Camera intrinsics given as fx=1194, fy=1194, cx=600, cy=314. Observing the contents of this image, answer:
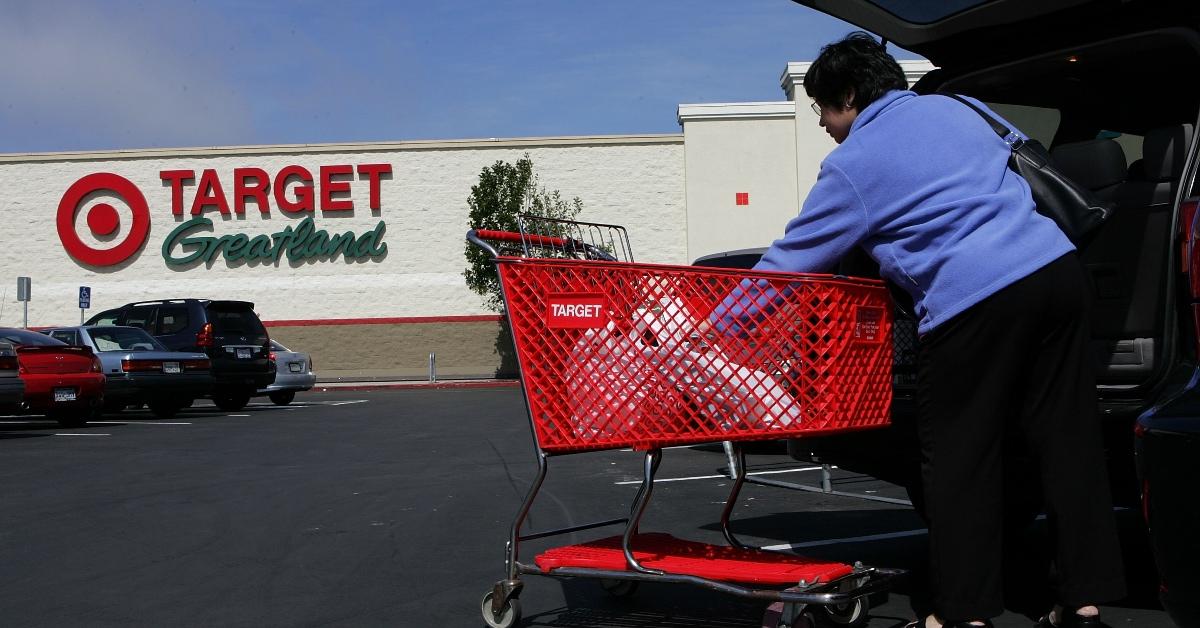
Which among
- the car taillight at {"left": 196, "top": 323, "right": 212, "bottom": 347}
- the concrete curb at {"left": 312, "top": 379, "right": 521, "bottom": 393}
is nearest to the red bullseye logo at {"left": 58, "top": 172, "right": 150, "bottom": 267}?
the concrete curb at {"left": 312, "top": 379, "right": 521, "bottom": 393}

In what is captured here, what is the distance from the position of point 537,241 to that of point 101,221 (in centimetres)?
3626

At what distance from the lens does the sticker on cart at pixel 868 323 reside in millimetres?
3986

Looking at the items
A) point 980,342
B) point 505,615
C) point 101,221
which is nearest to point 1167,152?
point 980,342

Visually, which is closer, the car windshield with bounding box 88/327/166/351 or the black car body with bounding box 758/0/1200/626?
the black car body with bounding box 758/0/1200/626

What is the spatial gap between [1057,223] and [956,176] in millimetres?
405

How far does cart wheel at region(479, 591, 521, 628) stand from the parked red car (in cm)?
1271

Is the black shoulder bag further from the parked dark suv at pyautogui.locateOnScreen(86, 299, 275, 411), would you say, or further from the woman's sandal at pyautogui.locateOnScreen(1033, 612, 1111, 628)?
the parked dark suv at pyautogui.locateOnScreen(86, 299, 275, 411)

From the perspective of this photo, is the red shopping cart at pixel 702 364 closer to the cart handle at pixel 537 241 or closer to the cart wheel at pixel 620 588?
the cart handle at pixel 537 241

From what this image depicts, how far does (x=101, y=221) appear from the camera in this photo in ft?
122

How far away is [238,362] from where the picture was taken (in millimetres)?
19875

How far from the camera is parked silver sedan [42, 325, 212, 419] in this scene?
1777 cm

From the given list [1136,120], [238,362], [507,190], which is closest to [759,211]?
[507,190]

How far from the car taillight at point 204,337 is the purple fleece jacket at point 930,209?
17.3 meters

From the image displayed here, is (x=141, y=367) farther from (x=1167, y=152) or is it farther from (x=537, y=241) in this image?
(x=1167, y=152)
